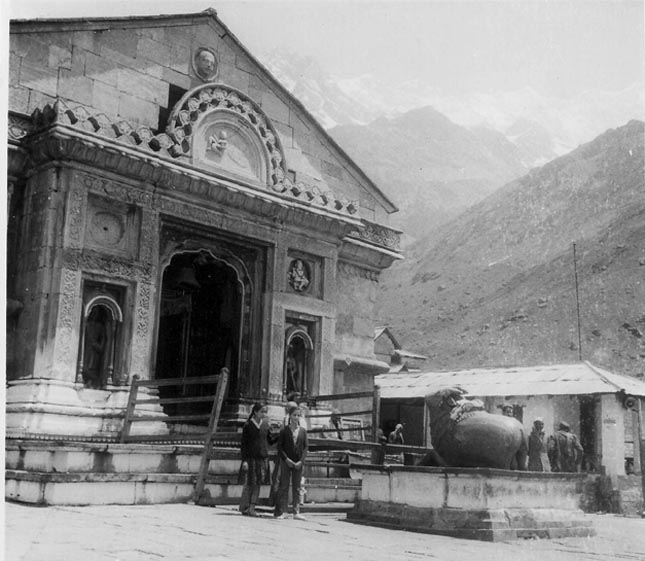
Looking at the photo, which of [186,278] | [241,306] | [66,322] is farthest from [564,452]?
[66,322]

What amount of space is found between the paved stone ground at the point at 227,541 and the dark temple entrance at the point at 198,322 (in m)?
6.99

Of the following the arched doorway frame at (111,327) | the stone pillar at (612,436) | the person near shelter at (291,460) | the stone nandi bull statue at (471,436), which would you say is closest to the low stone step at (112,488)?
the person near shelter at (291,460)

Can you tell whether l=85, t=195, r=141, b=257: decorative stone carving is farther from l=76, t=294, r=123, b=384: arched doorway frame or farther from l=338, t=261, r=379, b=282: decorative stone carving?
l=338, t=261, r=379, b=282: decorative stone carving

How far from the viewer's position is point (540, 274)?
248ft

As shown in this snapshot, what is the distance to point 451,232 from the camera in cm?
10012

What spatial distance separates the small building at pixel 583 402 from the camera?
2305 centimetres

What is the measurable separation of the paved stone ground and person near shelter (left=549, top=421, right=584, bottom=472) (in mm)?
10071

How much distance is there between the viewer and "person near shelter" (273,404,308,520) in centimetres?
1160

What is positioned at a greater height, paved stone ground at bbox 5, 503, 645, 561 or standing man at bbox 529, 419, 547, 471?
standing man at bbox 529, 419, 547, 471

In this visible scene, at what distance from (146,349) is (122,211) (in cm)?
253

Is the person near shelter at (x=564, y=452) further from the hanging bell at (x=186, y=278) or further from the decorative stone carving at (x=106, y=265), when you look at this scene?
the decorative stone carving at (x=106, y=265)

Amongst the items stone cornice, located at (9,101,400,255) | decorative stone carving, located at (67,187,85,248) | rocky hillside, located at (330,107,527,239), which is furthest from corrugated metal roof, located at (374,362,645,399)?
rocky hillside, located at (330,107,527,239)

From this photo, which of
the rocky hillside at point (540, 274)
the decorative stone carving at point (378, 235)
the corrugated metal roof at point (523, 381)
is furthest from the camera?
the rocky hillside at point (540, 274)

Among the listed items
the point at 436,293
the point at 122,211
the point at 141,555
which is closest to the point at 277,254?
the point at 122,211
